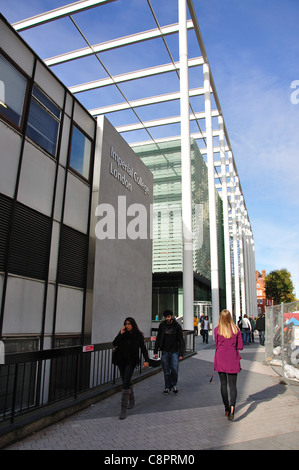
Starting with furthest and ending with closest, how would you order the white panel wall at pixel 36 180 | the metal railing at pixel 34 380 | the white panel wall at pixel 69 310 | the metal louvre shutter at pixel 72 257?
the metal louvre shutter at pixel 72 257
the white panel wall at pixel 69 310
the white panel wall at pixel 36 180
the metal railing at pixel 34 380

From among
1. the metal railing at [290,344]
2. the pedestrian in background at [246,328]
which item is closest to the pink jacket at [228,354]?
the metal railing at [290,344]

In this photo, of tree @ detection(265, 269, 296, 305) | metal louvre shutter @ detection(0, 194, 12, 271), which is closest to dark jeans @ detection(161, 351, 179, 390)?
metal louvre shutter @ detection(0, 194, 12, 271)

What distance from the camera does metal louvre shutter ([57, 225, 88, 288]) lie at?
8.97 m

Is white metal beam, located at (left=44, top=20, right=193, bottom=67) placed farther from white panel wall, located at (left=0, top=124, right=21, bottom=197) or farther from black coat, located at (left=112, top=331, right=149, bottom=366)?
black coat, located at (left=112, top=331, right=149, bottom=366)

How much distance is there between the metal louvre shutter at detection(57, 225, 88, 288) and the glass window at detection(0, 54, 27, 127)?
9.73 feet

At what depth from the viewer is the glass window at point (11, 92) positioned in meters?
7.32

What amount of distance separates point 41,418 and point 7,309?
101 inches

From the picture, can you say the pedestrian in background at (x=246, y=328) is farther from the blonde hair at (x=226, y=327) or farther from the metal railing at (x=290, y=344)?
the blonde hair at (x=226, y=327)

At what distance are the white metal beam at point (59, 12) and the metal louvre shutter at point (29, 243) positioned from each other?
13.3 metres

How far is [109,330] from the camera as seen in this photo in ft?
34.0

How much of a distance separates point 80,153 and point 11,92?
2.91 metres

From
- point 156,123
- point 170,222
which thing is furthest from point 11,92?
point 170,222

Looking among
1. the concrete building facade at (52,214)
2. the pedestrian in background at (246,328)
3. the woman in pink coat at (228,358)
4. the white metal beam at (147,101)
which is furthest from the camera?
the white metal beam at (147,101)
